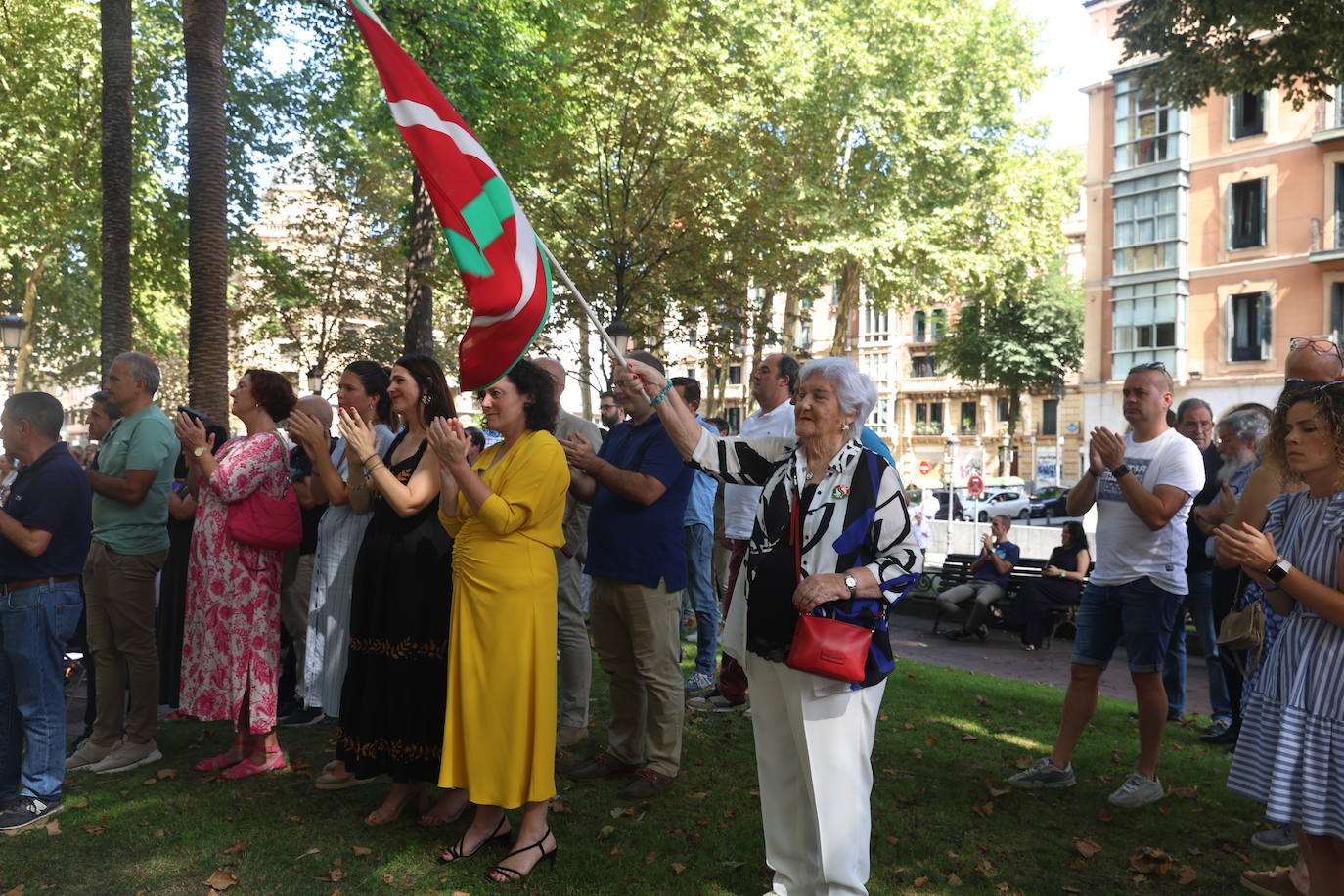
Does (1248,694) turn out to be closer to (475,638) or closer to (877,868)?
(877,868)

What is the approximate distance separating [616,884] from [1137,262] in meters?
38.2

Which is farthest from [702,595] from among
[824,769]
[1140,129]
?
[1140,129]

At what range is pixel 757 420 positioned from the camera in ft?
23.8

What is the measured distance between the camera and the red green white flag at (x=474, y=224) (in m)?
4.44

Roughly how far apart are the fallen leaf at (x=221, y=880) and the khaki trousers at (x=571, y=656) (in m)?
2.56

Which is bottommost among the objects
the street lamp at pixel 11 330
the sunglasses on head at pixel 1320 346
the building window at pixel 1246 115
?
the sunglasses on head at pixel 1320 346

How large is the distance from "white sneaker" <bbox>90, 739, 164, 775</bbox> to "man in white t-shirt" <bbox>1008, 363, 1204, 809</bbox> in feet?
17.2

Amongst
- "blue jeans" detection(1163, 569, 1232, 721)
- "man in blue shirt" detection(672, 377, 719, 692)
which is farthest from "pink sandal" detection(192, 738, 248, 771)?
"blue jeans" detection(1163, 569, 1232, 721)

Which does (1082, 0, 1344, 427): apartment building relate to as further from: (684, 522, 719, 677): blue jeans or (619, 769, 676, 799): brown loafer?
(619, 769, 676, 799): brown loafer

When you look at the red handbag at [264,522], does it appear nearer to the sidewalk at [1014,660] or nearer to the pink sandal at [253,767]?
the pink sandal at [253,767]

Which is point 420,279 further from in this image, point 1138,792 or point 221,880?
point 1138,792

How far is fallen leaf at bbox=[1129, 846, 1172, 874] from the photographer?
15.4 ft

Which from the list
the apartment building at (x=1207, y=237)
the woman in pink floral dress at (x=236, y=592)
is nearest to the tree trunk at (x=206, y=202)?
the woman in pink floral dress at (x=236, y=592)

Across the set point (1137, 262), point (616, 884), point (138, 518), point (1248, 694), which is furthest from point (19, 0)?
point (1137, 262)
